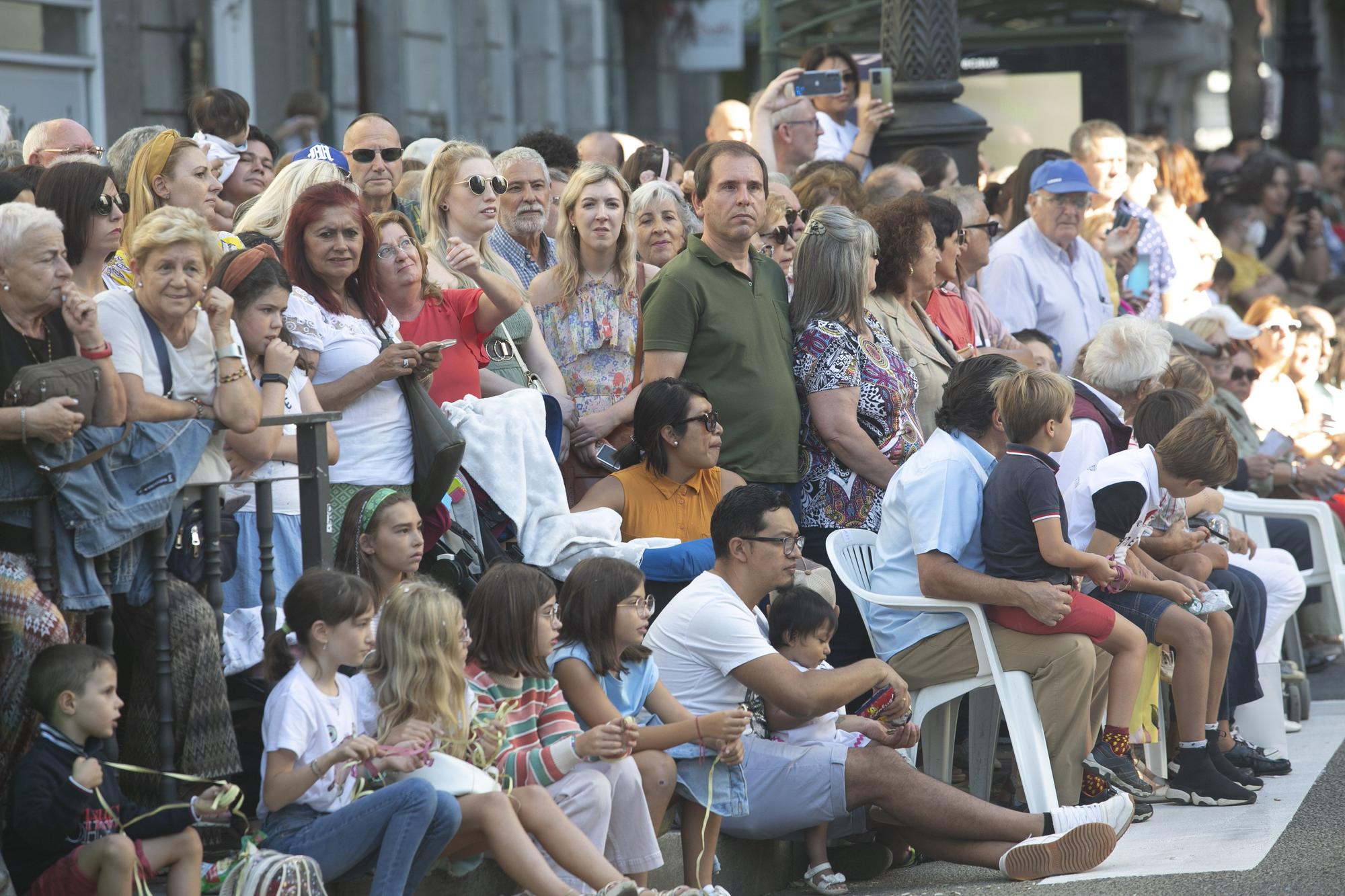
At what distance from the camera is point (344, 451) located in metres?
6.20

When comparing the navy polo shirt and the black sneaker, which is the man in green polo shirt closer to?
the navy polo shirt

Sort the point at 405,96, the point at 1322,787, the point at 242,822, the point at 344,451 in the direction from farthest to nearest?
the point at 405,96 < the point at 1322,787 < the point at 344,451 < the point at 242,822

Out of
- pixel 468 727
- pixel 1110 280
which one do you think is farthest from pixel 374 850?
pixel 1110 280

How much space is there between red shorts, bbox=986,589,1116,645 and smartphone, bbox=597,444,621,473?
1453 mm

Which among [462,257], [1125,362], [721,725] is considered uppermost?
[462,257]

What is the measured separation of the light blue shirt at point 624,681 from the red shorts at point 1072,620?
1.46m

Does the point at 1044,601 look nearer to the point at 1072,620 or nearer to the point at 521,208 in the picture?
the point at 1072,620

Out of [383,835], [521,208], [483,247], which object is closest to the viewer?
[383,835]

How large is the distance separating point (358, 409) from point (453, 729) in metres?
1.33

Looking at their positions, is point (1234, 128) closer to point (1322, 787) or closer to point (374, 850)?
point (1322, 787)

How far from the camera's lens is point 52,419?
4.89 meters

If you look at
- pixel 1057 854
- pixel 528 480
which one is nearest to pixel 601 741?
pixel 528 480

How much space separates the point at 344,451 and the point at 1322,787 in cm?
413

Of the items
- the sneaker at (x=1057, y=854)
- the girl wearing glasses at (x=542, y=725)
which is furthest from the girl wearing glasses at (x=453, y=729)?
the sneaker at (x=1057, y=854)
